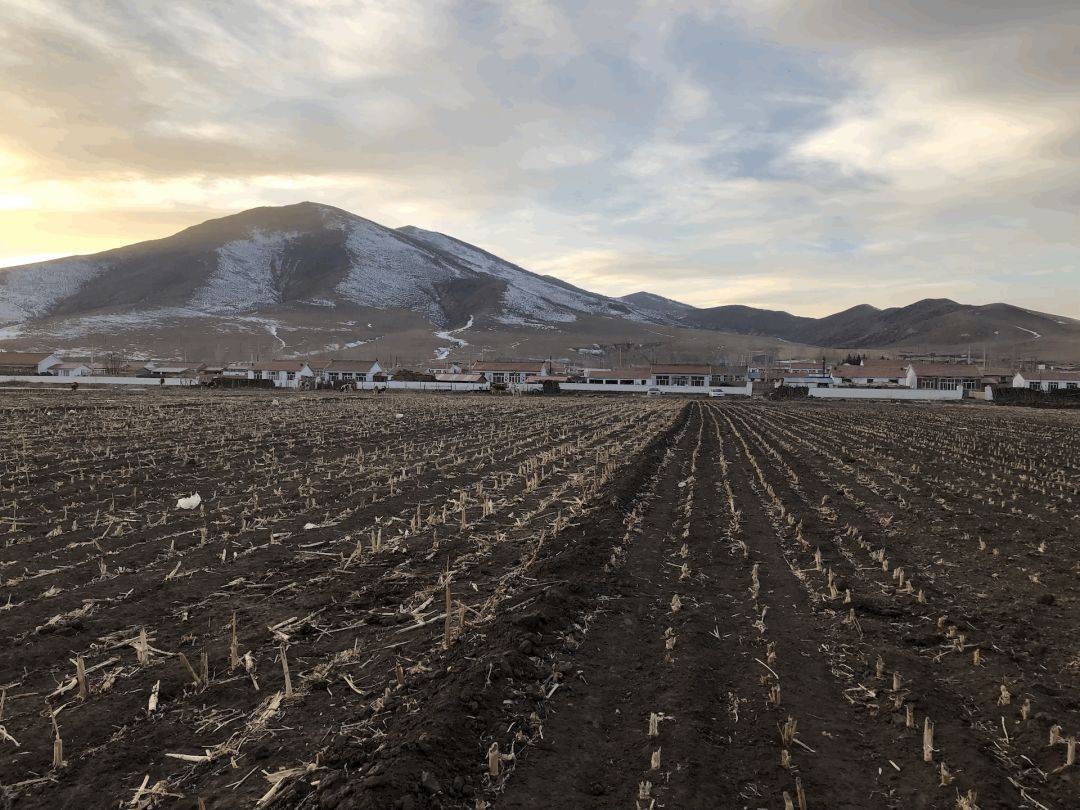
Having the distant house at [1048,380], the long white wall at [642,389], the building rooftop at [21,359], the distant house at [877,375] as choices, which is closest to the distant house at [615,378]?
the long white wall at [642,389]

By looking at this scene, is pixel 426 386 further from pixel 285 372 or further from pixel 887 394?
pixel 887 394

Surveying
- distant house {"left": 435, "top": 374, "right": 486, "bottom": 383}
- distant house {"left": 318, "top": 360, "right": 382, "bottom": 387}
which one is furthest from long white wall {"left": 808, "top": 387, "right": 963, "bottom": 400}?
distant house {"left": 318, "top": 360, "right": 382, "bottom": 387}

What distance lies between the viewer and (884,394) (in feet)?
255

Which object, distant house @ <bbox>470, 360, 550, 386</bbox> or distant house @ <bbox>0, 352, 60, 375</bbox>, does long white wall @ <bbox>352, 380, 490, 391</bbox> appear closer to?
distant house @ <bbox>470, 360, 550, 386</bbox>

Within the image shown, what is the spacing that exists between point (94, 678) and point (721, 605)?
21.8ft

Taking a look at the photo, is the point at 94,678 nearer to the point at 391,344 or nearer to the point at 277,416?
the point at 277,416

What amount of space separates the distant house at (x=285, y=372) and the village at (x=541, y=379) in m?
0.15

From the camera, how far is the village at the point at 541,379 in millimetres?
83312

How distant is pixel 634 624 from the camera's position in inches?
279

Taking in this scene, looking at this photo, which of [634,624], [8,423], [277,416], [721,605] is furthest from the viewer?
[277,416]

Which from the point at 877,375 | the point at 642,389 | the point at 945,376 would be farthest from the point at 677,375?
the point at 945,376

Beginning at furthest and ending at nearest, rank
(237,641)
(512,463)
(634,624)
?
(512,463), (634,624), (237,641)

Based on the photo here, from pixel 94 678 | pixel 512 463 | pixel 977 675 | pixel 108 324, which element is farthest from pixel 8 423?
pixel 108 324

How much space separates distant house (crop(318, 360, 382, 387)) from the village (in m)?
0.16
